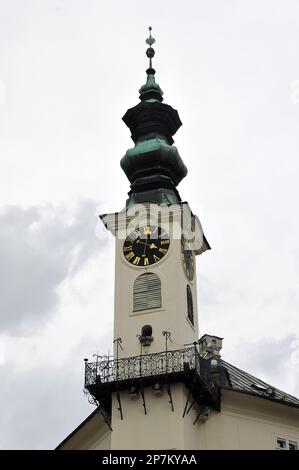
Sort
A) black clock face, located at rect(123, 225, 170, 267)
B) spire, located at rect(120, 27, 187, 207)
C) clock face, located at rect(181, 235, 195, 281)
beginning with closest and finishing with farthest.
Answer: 1. black clock face, located at rect(123, 225, 170, 267)
2. clock face, located at rect(181, 235, 195, 281)
3. spire, located at rect(120, 27, 187, 207)

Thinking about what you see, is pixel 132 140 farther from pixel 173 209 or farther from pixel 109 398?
pixel 109 398

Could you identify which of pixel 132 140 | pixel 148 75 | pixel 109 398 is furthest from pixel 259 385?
pixel 148 75

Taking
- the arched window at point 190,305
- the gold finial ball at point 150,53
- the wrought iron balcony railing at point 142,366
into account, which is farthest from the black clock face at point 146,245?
the gold finial ball at point 150,53

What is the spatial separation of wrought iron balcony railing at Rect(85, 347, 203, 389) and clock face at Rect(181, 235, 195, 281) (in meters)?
4.07

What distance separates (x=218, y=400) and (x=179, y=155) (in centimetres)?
991

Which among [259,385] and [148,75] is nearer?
[259,385]

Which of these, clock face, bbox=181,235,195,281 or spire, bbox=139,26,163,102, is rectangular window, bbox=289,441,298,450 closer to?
clock face, bbox=181,235,195,281

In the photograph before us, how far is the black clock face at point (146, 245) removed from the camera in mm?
37781

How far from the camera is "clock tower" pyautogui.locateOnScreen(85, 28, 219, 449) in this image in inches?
1348

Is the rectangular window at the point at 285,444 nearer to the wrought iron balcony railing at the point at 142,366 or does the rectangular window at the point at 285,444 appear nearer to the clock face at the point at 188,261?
the wrought iron balcony railing at the point at 142,366

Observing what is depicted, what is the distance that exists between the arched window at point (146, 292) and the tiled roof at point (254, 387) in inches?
156

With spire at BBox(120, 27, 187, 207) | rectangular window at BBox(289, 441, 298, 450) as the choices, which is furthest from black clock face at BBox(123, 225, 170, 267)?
rectangular window at BBox(289, 441, 298, 450)

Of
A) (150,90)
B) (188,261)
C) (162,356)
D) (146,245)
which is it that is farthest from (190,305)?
(150,90)
